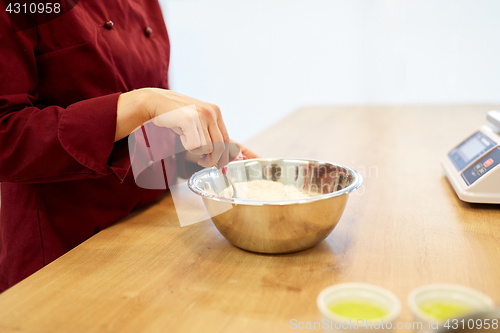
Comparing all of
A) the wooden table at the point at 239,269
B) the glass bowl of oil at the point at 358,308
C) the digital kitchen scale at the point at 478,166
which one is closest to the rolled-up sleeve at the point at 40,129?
the wooden table at the point at 239,269

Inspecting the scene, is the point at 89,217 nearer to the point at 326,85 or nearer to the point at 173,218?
the point at 173,218

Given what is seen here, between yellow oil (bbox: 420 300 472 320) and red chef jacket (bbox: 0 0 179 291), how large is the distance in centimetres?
58

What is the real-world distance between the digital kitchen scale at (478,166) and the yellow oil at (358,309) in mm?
586

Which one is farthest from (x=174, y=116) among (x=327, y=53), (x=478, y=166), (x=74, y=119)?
(x=327, y=53)

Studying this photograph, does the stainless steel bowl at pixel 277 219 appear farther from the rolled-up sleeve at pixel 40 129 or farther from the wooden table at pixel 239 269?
the rolled-up sleeve at pixel 40 129

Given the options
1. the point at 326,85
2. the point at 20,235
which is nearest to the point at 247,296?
the point at 20,235

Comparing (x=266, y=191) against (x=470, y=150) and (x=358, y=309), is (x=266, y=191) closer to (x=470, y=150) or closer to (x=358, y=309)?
(x=358, y=309)

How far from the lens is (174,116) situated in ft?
2.47

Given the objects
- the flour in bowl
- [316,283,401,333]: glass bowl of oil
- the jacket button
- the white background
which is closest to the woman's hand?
the flour in bowl

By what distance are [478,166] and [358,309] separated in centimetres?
68

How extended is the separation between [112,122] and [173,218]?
0.29m

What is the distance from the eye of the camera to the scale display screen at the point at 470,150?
1.06 metres

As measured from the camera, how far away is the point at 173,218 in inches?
37.8

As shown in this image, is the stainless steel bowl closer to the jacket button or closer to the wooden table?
the wooden table
